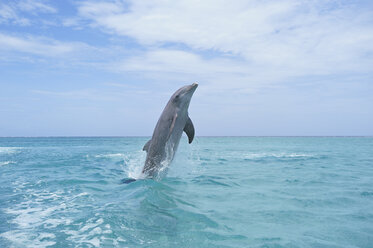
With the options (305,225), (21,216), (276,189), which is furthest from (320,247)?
(21,216)

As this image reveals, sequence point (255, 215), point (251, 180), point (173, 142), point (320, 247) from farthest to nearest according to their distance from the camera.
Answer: point (251, 180) < point (173, 142) < point (255, 215) < point (320, 247)

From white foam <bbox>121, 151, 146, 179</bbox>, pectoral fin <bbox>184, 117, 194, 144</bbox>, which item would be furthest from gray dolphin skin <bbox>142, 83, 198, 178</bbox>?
white foam <bbox>121, 151, 146, 179</bbox>

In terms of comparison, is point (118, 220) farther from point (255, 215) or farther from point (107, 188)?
point (107, 188)

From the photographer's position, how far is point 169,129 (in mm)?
10469

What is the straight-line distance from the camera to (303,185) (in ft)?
36.9

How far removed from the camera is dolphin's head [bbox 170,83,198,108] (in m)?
10.3

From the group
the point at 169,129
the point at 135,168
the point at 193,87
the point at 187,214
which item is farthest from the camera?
the point at 135,168

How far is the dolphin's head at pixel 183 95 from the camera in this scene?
1030cm

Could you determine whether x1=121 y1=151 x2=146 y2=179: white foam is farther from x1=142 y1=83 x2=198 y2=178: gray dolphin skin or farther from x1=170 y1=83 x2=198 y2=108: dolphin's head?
x1=170 y1=83 x2=198 y2=108: dolphin's head

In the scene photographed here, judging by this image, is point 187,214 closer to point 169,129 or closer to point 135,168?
point 169,129

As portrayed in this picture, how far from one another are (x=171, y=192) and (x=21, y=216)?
441 cm

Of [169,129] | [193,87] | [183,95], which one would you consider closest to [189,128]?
[169,129]

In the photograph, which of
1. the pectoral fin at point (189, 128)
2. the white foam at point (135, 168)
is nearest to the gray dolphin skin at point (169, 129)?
the pectoral fin at point (189, 128)

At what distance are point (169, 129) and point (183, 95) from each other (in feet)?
4.24
